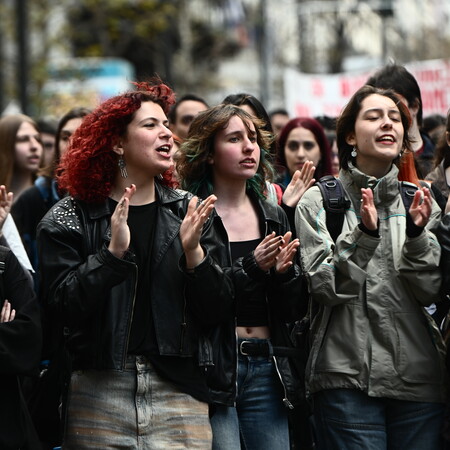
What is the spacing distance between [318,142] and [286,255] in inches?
107

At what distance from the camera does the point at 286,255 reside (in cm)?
539

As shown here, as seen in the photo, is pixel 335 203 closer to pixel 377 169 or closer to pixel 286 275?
pixel 377 169

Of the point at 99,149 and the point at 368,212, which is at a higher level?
the point at 99,149

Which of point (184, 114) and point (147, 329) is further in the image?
point (184, 114)

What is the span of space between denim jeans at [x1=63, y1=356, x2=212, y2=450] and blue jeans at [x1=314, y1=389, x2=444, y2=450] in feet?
2.45

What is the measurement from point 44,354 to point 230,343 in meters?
1.21

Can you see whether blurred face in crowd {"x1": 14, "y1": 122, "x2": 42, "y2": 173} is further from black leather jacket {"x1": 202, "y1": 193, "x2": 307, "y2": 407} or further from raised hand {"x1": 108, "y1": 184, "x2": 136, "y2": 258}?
raised hand {"x1": 108, "y1": 184, "x2": 136, "y2": 258}

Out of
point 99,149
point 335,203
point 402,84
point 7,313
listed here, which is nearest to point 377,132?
point 335,203

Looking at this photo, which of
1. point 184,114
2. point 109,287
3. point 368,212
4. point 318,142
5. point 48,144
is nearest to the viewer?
point 109,287

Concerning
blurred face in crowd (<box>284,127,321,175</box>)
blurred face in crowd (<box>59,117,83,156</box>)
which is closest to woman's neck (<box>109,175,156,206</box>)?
blurred face in crowd (<box>284,127,321,175</box>)

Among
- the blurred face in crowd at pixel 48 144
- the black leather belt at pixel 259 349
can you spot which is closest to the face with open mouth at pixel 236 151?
the black leather belt at pixel 259 349

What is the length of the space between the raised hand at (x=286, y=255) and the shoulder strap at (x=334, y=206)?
314mm

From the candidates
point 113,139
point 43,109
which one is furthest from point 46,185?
point 43,109

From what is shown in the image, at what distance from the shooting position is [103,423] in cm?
502
